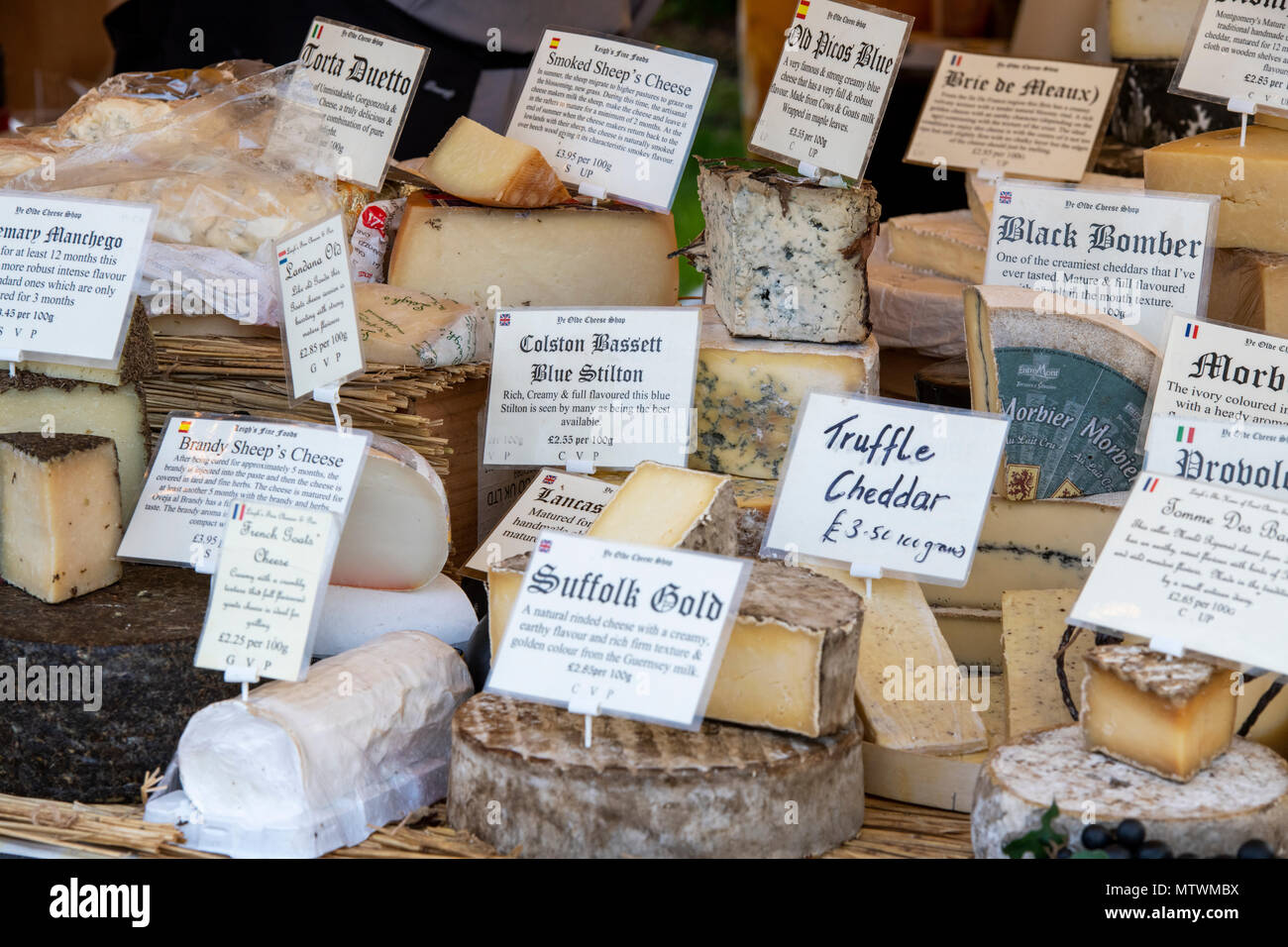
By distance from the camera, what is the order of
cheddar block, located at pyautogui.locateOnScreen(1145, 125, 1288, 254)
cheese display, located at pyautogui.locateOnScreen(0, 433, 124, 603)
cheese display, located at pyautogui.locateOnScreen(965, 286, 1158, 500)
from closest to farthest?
cheese display, located at pyautogui.locateOnScreen(0, 433, 124, 603) < cheese display, located at pyautogui.locateOnScreen(965, 286, 1158, 500) < cheddar block, located at pyautogui.locateOnScreen(1145, 125, 1288, 254)

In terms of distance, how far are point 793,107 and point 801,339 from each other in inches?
14.6

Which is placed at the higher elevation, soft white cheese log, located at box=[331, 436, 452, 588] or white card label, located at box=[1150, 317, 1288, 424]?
white card label, located at box=[1150, 317, 1288, 424]

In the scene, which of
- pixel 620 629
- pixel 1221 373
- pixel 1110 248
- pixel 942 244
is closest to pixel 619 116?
pixel 942 244

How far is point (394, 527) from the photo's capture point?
1.83 metres

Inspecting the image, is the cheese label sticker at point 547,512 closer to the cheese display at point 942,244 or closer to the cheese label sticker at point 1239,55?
the cheese display at point 942,244

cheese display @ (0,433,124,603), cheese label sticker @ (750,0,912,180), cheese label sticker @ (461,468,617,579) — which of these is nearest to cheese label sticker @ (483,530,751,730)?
cheese label sticker @ (461,468,617,579)

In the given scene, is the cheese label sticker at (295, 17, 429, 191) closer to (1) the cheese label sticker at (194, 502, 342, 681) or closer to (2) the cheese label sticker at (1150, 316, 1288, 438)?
(1) the cheese label sticker at (194, 502, 342, 681)

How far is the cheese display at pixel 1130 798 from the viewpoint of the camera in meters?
1.32

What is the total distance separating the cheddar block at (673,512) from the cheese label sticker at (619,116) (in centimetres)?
83

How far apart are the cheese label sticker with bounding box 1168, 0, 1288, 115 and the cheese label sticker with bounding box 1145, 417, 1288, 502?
0.76 m

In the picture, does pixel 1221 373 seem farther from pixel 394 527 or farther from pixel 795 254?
pixel 394 527

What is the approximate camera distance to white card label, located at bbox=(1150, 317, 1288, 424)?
1.81m
